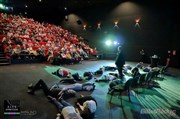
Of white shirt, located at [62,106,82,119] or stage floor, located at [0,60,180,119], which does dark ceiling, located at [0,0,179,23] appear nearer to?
stage floor, located at [0,60,180,119]

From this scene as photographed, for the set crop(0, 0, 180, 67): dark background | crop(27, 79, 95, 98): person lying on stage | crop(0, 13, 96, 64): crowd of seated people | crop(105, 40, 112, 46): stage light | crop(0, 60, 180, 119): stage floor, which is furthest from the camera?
crop(105, 40, 112, 46): stage light

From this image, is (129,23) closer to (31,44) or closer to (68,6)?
(68,6)

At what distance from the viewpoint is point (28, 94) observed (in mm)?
5137

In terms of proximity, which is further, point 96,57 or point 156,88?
point 96,57

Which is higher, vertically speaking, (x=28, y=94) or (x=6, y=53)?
(x=6, y=53)

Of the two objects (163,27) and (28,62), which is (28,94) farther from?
(163,27)

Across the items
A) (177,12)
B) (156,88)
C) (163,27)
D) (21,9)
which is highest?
(21,9)

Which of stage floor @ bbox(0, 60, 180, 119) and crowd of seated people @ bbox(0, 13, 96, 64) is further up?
crowd of seated people @ bbox(0, 13, 96, 64)

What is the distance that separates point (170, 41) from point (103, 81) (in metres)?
8.75

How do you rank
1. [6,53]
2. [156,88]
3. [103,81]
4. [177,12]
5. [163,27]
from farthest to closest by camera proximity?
[163,27] → [177,12] → [6,53] → [103,81] → [156,88]

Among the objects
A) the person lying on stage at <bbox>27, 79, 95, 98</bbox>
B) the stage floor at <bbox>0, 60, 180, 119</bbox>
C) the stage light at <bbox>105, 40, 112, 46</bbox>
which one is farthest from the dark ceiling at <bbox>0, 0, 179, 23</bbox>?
the person lying on stage at <bbox>27, 79, 95, 98</bbox>

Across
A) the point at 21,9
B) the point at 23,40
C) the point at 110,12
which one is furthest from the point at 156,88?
the point at 21,9

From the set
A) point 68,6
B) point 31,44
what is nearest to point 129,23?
point 68,6

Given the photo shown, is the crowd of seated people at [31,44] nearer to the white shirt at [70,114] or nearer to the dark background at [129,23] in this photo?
the dark background at [129,23]
